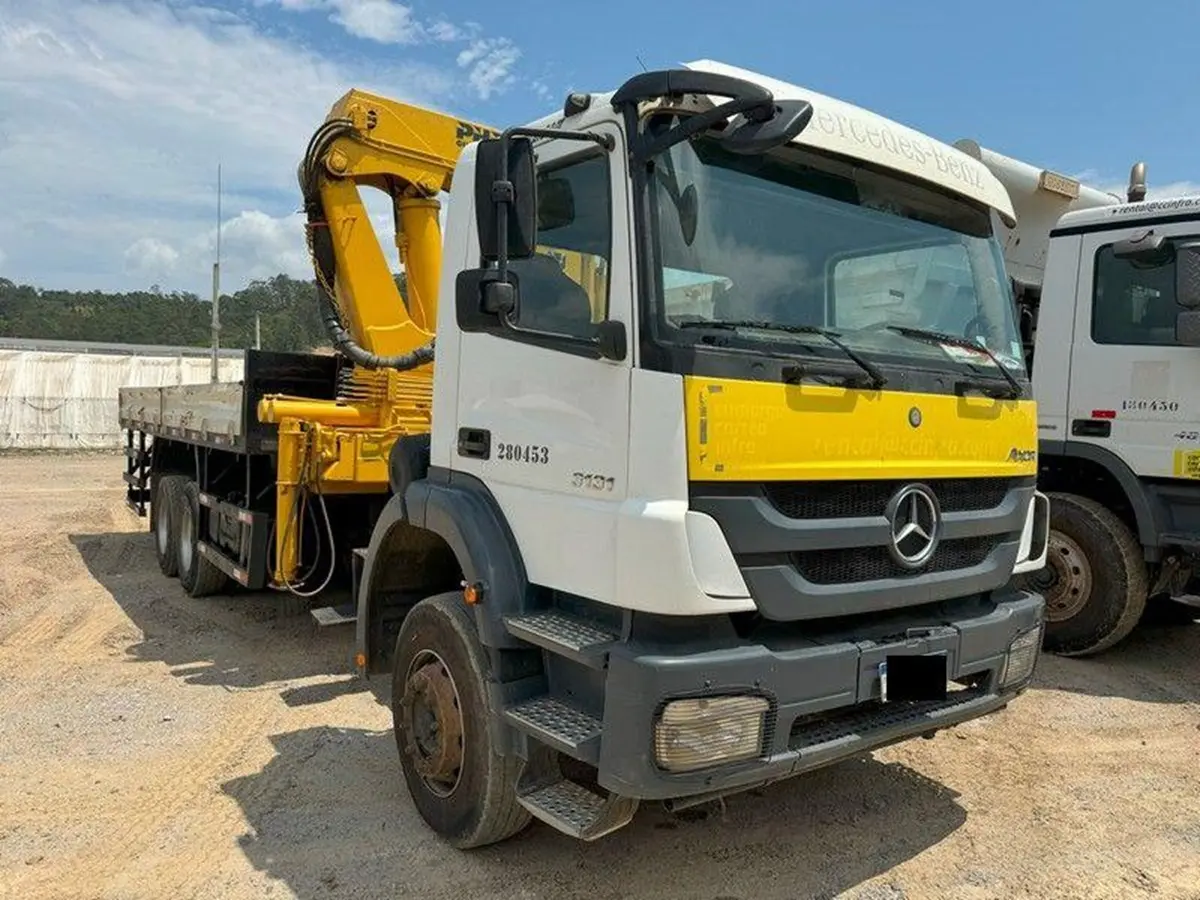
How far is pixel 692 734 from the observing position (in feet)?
8.59

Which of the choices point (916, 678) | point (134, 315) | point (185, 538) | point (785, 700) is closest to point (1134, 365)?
point (916, 678)

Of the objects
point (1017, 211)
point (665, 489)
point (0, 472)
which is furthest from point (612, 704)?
point (0, 472)

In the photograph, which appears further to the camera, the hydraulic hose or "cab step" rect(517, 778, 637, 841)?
the hydraulic hose

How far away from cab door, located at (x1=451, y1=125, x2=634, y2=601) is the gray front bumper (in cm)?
33

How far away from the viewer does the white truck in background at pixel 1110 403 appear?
555 cm

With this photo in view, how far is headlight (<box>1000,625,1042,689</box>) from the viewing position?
343 cm

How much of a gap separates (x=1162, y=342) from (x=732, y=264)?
13.0 feet

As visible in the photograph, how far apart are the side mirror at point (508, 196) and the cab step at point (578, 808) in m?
1.72

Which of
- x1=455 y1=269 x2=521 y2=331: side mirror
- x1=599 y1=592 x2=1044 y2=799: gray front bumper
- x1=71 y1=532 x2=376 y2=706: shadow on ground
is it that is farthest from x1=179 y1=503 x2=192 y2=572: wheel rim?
x1=599 y1=592 x2=1044 y2=799: gray front bumper

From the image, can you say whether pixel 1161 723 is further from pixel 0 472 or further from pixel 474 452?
pixel 0 472

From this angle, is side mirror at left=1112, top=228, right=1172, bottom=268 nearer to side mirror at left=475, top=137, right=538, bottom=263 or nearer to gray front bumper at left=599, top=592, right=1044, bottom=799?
gray front bumper at left=599, top=592, right=1044, bottom=799

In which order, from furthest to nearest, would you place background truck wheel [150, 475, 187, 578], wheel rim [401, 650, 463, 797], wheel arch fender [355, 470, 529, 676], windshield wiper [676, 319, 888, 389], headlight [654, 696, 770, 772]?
background truck wheel [150, 475, 187, 578] → wheel rim [401, 650, 463, 797] → wheel arch fender [355, 470, 529, 676] → windshield wiper [676, 319, 888, 389] → headlight [654, 696, 770, 772]

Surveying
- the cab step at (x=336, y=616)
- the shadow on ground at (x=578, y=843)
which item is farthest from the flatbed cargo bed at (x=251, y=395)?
the shadow on ground at (x=578, y=843)

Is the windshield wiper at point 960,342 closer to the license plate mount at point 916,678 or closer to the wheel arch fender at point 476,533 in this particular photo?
the license plate mount at point 916,678
